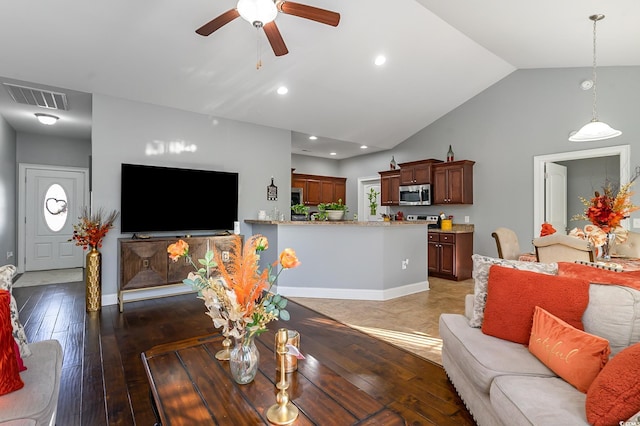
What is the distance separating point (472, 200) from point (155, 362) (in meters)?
5.73

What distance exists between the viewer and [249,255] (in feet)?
4.22

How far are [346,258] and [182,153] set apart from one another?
285 centimetres

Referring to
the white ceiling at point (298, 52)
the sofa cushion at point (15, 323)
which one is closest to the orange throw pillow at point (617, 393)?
the sofa cushion at point (15, 323)

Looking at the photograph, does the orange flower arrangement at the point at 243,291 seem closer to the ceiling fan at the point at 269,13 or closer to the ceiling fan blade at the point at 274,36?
the ceiling fan at the point at 269,13

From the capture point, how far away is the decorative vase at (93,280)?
3.86 m

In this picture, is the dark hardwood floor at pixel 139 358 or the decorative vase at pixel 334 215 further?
the decorative vase at pixel 334 215

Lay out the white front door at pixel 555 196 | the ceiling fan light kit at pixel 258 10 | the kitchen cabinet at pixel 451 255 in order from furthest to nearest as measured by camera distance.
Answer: the kitchen cabinet at pixel 451 255, the white front door at pixel 555 196, the ceiling fan light kit at pixel 258 10

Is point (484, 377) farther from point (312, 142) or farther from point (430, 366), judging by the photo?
point (312, 142)

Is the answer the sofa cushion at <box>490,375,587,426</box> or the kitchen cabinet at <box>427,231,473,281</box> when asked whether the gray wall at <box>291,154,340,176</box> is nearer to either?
the kitchen cabinet at <box>427,231,473,281</box>

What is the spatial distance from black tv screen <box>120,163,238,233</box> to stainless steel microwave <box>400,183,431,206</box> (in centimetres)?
348

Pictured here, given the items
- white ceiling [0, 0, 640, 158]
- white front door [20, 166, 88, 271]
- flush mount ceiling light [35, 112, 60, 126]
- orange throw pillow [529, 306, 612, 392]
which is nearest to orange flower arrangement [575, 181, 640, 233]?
orange throw pillow [529, 306, 612, 392]

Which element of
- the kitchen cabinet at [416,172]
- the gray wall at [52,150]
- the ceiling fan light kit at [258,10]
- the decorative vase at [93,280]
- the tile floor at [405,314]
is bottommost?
the tile floor at [405,314]

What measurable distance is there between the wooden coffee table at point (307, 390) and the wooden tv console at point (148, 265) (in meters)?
2.12

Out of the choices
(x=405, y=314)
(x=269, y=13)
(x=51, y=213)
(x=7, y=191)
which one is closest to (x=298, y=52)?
(x=269, y=13)
